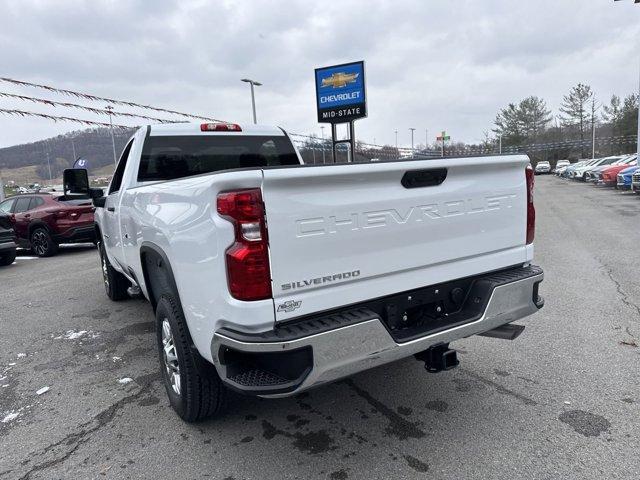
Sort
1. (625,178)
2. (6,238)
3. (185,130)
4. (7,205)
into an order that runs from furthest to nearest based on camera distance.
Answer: (625,178) < (7,205) < (6,238) < (185,130)

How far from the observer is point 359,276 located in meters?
2.61

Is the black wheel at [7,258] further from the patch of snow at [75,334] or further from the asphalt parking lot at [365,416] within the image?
the patch of snow at [75,334]

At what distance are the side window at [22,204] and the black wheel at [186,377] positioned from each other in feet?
35.6

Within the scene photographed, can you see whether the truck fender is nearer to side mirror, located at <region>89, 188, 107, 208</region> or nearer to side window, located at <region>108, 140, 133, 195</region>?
side window, located at <region>108, 140, 133, 195</region>

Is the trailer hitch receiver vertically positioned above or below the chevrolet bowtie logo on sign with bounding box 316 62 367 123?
below

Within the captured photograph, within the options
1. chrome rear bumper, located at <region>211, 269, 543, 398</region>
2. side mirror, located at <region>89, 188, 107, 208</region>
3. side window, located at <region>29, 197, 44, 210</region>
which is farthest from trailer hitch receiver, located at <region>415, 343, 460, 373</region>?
side window, located at <region>29, 197, 44, 210</region>

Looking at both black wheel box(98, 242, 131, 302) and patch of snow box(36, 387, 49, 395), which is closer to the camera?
patch of snow box(36, 387, 49, 395)

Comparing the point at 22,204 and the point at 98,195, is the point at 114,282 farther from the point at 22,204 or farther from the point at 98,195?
the point at 22,204

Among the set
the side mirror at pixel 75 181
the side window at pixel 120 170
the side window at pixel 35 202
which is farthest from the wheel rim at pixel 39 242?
the side window at pixel 120 170

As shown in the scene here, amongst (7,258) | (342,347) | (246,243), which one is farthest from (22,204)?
(342,347)

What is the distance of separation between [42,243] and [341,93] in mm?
10643

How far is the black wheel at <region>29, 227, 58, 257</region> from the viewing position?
1145 cm

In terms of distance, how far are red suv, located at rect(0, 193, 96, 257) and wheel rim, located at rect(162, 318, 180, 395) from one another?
8.80 m

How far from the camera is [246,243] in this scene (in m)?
2.29
